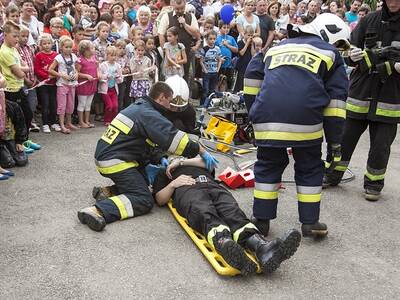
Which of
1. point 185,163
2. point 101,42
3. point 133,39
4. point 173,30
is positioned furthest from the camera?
point 173,30

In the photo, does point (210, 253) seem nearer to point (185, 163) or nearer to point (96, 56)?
point (185, 163)

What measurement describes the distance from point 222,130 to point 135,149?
2.49 metres

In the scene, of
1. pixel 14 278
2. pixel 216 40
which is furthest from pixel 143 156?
pixel 216 40

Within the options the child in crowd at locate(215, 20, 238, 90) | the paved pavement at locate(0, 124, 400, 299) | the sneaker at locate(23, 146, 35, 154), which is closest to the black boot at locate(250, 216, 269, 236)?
the paved pavement at locate(0, 124, 400, 299)

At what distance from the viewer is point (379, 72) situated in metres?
5.23

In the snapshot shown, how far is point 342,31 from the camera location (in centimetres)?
430

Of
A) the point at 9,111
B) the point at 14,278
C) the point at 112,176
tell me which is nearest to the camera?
the point at 14,278

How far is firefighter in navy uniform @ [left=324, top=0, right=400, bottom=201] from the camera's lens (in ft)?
17.1

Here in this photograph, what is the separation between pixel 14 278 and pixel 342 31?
327 centimetres

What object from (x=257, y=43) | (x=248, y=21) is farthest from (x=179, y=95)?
(x=248, y=21)

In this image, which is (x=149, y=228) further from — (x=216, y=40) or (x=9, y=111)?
(x=216, y=40)

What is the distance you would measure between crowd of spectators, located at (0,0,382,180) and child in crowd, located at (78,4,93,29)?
18mm

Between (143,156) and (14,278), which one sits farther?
(143,156)

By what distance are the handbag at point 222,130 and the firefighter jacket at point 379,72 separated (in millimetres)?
1895
